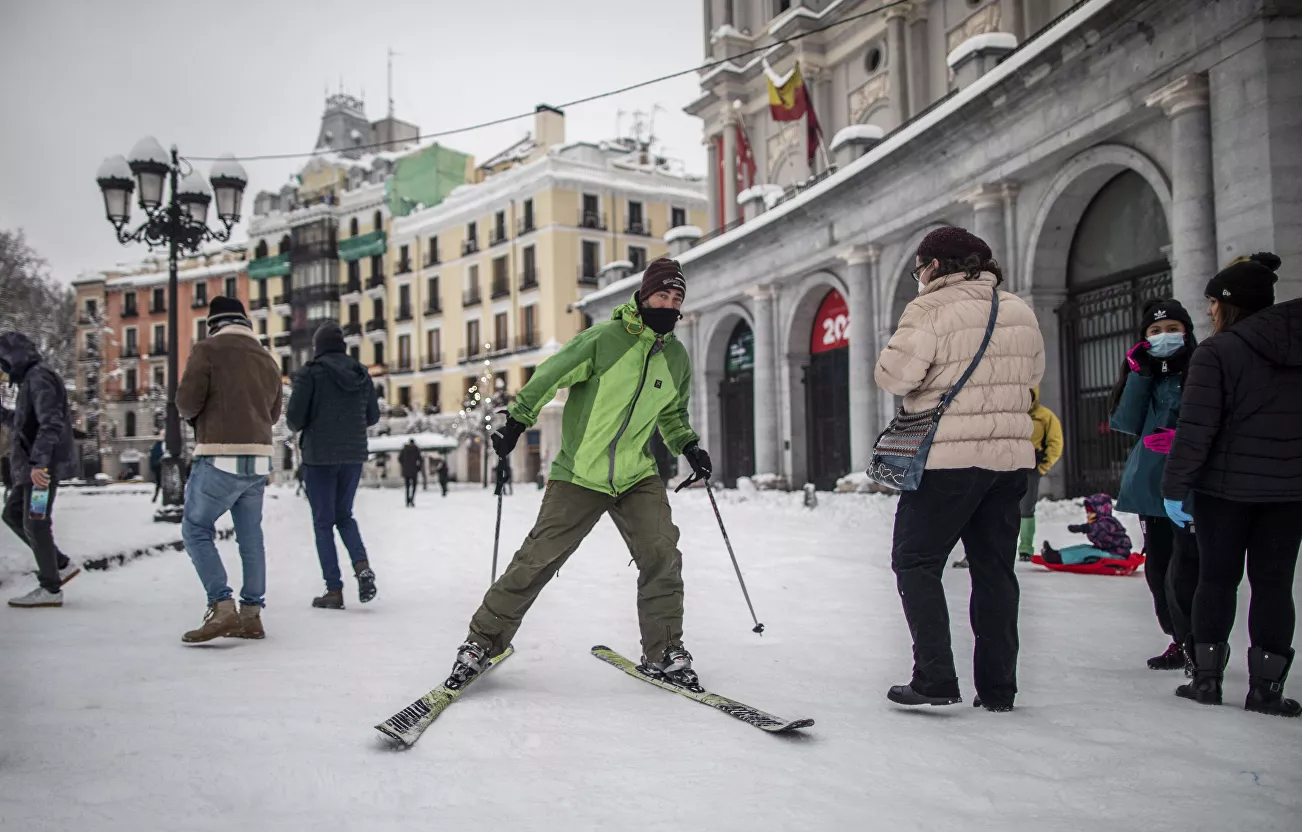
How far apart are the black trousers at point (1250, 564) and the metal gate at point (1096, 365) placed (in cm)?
1077

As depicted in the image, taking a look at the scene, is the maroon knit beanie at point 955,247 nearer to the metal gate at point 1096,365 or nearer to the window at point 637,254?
the metal gate at point 1096,365

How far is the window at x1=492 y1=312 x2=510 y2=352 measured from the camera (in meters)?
47.9

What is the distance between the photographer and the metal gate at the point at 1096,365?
532 inches

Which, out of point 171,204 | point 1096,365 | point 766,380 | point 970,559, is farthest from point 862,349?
point 970,559

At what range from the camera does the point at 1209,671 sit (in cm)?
349

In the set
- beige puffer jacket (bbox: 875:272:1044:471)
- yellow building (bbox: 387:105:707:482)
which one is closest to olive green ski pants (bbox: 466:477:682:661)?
beige puffer jacket (bbox: 875:272:1044:471)

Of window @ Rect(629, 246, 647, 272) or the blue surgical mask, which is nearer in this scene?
the blue surgical mask

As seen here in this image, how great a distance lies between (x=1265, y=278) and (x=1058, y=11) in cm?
1766

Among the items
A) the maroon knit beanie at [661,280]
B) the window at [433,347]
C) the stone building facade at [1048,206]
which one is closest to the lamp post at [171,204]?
the maroon knit beanie at [661,280]

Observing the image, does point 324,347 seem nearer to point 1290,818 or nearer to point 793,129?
point 1290,818

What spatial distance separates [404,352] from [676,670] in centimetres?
5285

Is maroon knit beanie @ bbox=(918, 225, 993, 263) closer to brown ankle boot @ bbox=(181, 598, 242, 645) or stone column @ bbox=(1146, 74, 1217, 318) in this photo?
brown ankle boot @ bbox=(181, 598, 242, 645)

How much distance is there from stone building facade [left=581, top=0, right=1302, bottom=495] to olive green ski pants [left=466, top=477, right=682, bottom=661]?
860cm

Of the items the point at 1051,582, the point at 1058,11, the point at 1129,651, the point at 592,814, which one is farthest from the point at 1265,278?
the point at 1058,11
